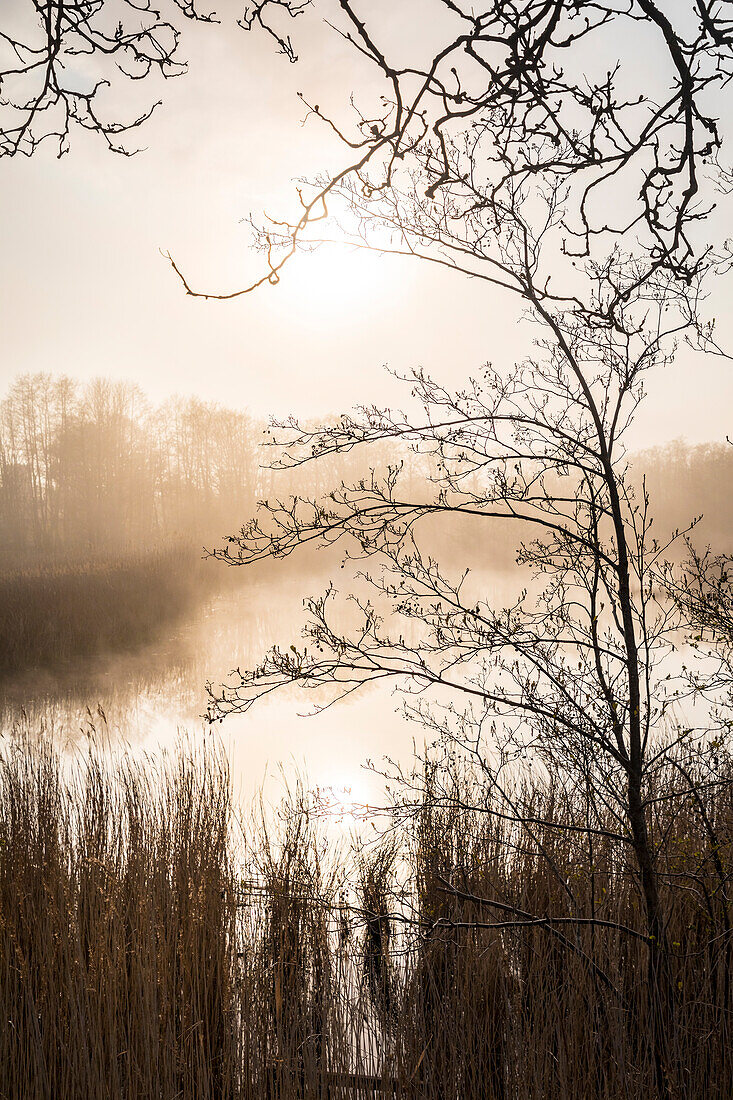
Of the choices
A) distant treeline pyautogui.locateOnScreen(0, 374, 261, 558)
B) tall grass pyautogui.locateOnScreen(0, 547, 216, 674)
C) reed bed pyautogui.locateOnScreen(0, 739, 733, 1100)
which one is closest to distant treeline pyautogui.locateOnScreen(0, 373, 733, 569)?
distant treeline pyautogui.locateOnScreen(0, 374, 261, 558)

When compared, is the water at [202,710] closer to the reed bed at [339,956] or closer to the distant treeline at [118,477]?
the reed bed at [339,956]

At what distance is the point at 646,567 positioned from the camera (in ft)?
7.71

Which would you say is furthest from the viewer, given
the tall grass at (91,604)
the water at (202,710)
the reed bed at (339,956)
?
the tall grass at (91,604)

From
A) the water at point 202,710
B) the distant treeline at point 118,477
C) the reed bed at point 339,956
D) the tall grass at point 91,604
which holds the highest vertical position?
the distant treeline at point 118,477

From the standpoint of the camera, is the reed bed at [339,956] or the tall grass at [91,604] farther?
the tall grass at [91,604]

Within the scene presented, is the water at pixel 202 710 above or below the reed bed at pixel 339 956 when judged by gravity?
above

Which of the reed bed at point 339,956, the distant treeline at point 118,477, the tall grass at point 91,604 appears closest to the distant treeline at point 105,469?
the distant treeline at point 118,477

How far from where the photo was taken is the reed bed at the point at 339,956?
253 cm

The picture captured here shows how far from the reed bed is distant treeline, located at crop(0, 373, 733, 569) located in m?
20.9

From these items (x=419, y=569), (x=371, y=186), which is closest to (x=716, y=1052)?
(x=419, y=569)

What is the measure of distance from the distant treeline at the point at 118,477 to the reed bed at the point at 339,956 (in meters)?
20.9

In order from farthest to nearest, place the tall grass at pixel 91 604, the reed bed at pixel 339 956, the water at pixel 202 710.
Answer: the tall grass at pixel 91 604 < the water at pixel 202 710 < the reed bed at pixel 339 956

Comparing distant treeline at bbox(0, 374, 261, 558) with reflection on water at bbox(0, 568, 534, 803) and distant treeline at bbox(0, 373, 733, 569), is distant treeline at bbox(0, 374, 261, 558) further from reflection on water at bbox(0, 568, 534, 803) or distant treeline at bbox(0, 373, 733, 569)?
reflection on water at bbox(0, 568, 534, 803)

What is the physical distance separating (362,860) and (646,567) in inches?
104
